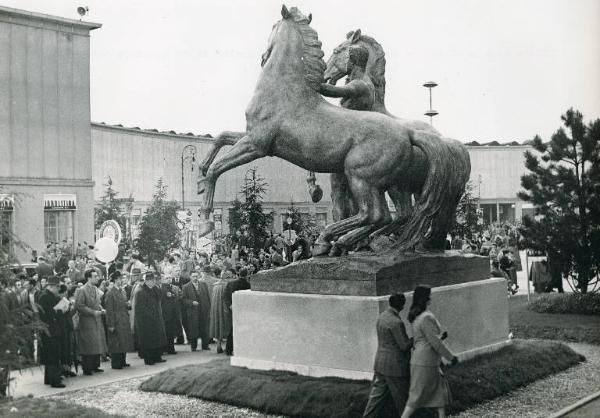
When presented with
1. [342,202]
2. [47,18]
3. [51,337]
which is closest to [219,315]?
[51,337]

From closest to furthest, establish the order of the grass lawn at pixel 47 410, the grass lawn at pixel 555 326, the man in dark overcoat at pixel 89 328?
the grass lawn at pixel 47 410, the man in dark overcoat at pixel 89 328, the grass lawn at pixel 555 326

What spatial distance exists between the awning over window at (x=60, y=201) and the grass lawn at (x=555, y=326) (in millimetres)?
18107

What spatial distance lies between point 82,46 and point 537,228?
19395 millimetres

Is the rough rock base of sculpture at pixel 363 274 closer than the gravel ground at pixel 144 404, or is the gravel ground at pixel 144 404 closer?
the gravel ground at pixel 144 404

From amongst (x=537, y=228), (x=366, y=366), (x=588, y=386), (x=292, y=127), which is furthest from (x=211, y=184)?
(x=537, y=228)

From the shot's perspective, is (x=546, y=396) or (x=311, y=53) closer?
(x=546, y=396)

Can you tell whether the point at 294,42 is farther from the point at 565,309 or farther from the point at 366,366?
the point at 565,309

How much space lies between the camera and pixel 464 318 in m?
9.65

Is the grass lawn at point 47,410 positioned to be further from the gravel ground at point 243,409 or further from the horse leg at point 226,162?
the horse leg at point 226,162

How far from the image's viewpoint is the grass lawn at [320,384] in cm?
779

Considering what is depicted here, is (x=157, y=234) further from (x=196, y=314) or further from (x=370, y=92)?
(x=370, y=92)

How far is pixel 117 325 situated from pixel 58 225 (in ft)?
51.3

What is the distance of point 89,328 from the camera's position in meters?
12.1

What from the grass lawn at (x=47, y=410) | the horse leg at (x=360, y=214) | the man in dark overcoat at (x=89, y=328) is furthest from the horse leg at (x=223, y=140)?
the man in dark overcoat at (x=89, y=328)
